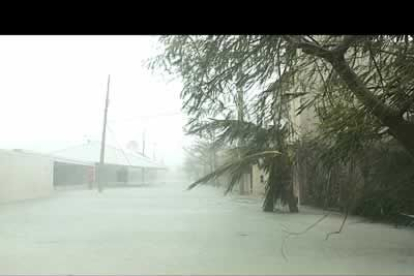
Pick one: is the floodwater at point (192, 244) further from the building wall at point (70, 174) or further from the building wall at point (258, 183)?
the building wall at point (70, 174)

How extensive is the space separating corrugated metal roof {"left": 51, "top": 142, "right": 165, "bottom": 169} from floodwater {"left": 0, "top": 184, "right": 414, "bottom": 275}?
19.2m

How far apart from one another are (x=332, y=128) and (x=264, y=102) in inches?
55.0

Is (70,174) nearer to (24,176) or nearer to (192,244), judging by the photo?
(24,176)

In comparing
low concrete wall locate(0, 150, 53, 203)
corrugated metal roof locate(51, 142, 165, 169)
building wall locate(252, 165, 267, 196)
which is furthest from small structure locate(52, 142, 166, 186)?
building wall locate(252, 165, 267, 196)

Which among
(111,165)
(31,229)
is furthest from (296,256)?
(111,165)

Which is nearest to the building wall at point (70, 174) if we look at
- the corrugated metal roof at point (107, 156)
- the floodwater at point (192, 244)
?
the corrugated metal roof at point (107, 156)

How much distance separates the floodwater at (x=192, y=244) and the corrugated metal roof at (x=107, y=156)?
19176 millimetres

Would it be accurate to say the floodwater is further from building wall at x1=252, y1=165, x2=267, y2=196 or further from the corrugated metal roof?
the corrugated metal roof

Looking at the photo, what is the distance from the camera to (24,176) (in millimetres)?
27047

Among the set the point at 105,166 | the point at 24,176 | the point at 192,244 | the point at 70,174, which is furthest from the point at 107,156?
the point at 192,244
